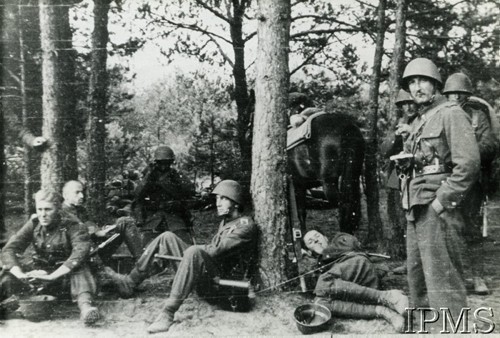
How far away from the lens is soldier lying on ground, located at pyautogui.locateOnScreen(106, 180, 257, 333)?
3.37 metres

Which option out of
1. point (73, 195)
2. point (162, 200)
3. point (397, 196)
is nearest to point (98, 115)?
point (162, 200)

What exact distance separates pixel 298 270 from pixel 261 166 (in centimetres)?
97

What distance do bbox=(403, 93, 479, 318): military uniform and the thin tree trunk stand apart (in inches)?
124

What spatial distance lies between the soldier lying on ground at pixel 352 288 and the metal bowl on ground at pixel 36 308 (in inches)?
83.4

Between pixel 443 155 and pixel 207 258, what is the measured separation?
1.90 meters

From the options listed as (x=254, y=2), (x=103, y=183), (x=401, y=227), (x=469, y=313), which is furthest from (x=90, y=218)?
(x=469, y=313)

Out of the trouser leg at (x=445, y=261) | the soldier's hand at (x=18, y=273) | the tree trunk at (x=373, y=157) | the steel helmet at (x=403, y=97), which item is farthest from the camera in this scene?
the tree trunk at (x=373, y=157)

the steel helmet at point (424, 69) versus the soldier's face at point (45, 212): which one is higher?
the steel helmet at point (424, 69)

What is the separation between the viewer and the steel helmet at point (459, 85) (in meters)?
3.93

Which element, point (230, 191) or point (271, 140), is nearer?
point (230, 191)

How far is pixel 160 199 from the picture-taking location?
15.4 feet

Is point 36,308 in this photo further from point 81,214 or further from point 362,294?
point 362,294

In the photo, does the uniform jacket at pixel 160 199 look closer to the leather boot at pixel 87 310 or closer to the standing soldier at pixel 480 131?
the leather boot at pixel 87 310

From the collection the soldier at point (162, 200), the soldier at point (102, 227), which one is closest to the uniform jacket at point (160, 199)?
the soldier at point (162, 200)
